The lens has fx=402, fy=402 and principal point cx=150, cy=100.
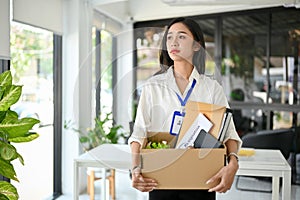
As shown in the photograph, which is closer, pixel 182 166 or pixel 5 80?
pixel 182 166

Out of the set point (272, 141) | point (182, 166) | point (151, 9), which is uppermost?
point (151, 9)

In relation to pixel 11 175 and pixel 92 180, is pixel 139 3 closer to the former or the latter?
pixel 92 180

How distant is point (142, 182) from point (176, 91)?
1.24ft

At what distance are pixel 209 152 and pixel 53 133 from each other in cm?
296

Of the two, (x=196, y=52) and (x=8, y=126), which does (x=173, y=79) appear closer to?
(x=196, y=52)

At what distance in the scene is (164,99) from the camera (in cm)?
155

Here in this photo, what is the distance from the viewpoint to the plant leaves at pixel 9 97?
184cm

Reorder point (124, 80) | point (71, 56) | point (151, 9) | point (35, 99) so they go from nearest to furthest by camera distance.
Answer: point (124, 80) < point (35, 99) < point (71, 56) < point (151, 9)

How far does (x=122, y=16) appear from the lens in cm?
563

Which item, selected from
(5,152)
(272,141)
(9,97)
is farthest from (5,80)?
(272,141)

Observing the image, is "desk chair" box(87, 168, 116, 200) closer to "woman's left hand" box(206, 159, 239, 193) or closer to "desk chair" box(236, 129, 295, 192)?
"desk chair" box(236, 129, 295, 192)

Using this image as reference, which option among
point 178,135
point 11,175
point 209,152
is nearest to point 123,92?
point 178,135

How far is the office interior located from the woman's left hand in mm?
363

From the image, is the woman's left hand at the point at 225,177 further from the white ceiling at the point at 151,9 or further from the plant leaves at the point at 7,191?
the white ceiling at the point at 151,9
